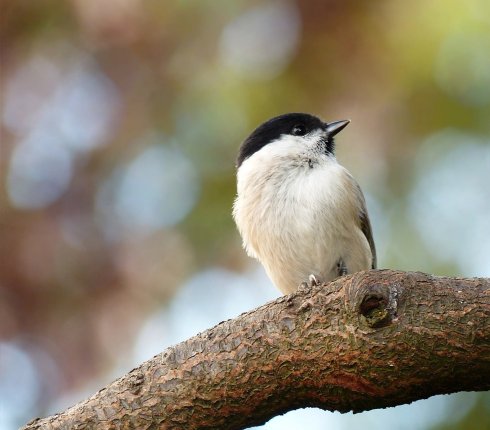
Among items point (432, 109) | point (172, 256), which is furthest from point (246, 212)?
point (432, 109)

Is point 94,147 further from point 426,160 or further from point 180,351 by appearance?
point 180,351

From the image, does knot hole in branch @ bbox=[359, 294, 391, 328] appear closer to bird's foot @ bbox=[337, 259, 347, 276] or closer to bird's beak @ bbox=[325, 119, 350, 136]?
bird's foot @ bbox=[337, 259, 347, 276]

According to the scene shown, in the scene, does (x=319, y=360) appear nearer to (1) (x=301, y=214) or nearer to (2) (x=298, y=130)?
(1) (x=301, y=214)

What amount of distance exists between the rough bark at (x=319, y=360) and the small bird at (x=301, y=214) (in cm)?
95

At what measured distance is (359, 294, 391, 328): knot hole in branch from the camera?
243 centimetres

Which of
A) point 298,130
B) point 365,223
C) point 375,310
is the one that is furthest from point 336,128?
point 375,310

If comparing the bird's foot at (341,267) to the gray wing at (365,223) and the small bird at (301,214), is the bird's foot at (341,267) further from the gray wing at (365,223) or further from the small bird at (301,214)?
the gray wing at (365,223)

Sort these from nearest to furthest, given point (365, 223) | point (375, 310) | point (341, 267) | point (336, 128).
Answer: point (375, 310), point (341, 267), point (365, 223), point (336, 128)

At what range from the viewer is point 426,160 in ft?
15.6

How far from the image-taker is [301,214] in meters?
3.71

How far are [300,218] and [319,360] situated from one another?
125cm

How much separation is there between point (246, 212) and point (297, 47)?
4.25 feet

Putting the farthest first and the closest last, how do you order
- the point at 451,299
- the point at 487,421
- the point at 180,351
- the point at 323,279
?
the point at 323,279
the point at 487,421
the point at 180,351
the point at 451,299

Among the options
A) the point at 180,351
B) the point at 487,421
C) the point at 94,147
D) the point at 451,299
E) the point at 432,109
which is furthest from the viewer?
the point at 94,147
